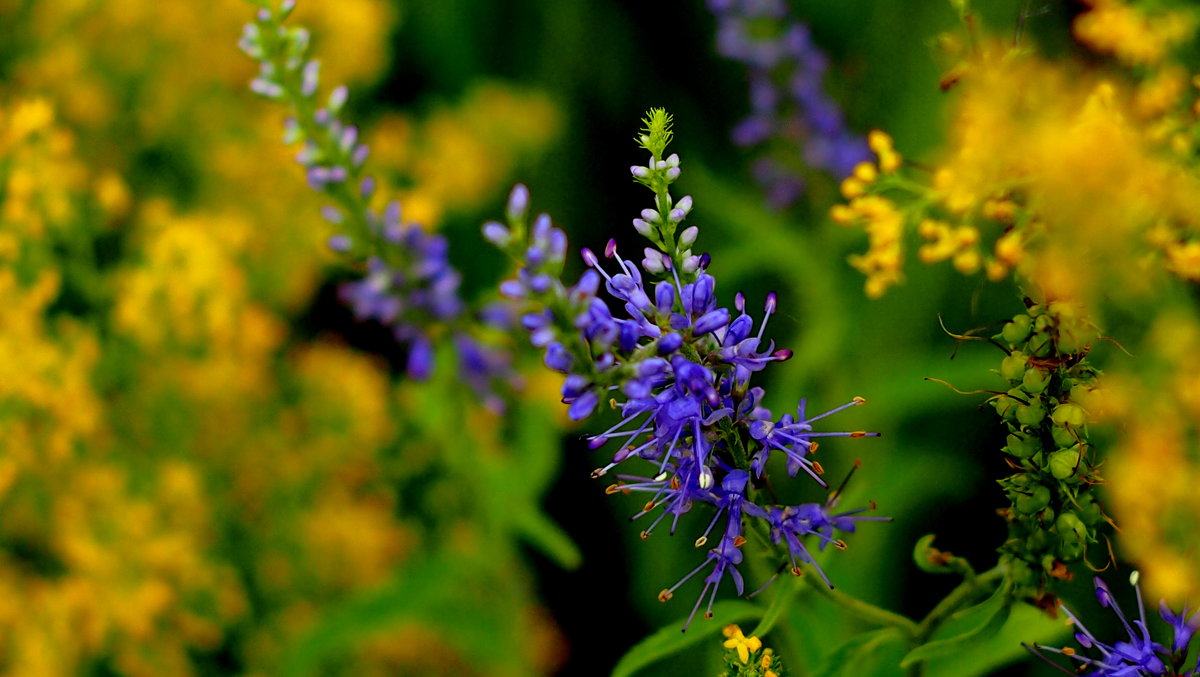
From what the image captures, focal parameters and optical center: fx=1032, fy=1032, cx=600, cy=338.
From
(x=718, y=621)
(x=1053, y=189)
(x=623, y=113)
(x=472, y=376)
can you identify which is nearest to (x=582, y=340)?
(x=718, y=621)

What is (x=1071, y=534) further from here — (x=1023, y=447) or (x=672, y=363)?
(x=672, y=363)

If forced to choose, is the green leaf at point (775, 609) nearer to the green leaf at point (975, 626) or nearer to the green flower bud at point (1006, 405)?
the green leaf at point (975, 626)

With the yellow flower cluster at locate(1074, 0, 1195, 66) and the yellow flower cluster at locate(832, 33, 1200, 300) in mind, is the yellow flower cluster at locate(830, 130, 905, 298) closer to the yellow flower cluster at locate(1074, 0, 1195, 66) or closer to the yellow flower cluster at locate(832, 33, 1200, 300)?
the yellow flower cluster at locate(832, 33, 1200, 300)

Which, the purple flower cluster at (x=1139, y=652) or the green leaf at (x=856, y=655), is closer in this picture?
the purple flower cluster at (x=1139, y=652)

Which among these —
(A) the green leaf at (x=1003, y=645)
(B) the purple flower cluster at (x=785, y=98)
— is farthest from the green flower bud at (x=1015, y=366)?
(B) the purple flower cluster at (x=785, y=98)

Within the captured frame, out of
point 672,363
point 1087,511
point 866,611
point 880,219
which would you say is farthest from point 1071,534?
point 880,219
